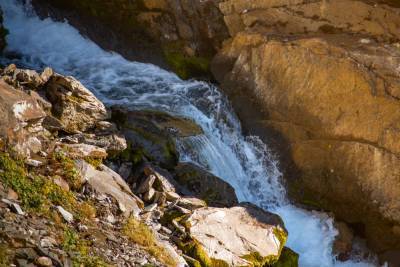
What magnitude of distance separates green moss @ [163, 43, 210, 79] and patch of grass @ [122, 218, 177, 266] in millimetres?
6311

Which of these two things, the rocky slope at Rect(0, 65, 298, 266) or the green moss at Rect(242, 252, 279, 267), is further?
the green moss at Rect(242, 252, 279, 267)

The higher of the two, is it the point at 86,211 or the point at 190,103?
the point at 190,103

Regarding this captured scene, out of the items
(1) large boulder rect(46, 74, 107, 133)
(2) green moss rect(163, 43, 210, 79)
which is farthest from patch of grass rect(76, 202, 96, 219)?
(2) green moss rect(163, 43, 210, 79)

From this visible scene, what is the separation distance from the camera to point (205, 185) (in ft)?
32.0

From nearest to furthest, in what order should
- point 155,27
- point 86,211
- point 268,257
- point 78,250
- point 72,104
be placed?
point 78,250 → point 86,211 → point 268,257 → point 72,104 → point 155,27

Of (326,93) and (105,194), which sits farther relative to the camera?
(326,93)

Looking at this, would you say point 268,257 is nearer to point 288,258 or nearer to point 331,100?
point 288,258

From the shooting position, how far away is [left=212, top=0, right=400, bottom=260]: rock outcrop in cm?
1024

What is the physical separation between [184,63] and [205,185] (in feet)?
14.8

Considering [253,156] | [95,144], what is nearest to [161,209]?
[95,144]

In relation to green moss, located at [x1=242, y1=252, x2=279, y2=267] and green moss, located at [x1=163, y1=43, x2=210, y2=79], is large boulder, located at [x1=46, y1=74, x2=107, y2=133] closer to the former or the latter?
green moss, located at [x1=242, y1=252, x2=279, y2=267]

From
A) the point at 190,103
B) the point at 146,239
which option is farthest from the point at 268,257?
the point at 190,103

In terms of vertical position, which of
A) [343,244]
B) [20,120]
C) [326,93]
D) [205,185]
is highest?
[326,93]

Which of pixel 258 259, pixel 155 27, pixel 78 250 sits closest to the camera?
pixel 78 250
